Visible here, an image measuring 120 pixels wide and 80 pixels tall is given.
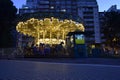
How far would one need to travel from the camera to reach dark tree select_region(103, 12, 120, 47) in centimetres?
8788

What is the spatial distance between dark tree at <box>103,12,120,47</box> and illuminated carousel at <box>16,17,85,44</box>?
105 ft

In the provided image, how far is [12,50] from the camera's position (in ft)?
128

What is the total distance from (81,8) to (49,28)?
345 feet

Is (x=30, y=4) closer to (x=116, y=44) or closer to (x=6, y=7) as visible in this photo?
(x=116, y=44)

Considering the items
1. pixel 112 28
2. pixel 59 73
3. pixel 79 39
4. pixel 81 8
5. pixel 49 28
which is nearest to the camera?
pixel 59 73

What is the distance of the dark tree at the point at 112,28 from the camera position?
87.9m

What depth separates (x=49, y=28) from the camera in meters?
56.0

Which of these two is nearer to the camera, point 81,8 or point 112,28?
point 112,28

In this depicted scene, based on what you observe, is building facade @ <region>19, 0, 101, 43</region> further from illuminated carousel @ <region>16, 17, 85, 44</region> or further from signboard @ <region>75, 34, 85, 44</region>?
signboard @ <region>75, 34, 85, 44</region>

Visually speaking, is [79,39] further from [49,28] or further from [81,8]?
[81,8]

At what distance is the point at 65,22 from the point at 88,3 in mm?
113687

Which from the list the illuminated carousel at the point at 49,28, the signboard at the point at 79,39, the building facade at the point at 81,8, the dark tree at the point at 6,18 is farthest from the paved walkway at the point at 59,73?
the building facade at the point at 81,8

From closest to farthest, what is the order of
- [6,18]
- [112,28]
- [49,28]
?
[49,28], [6,18], [112,28]

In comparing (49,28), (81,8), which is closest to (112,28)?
(49,28)
